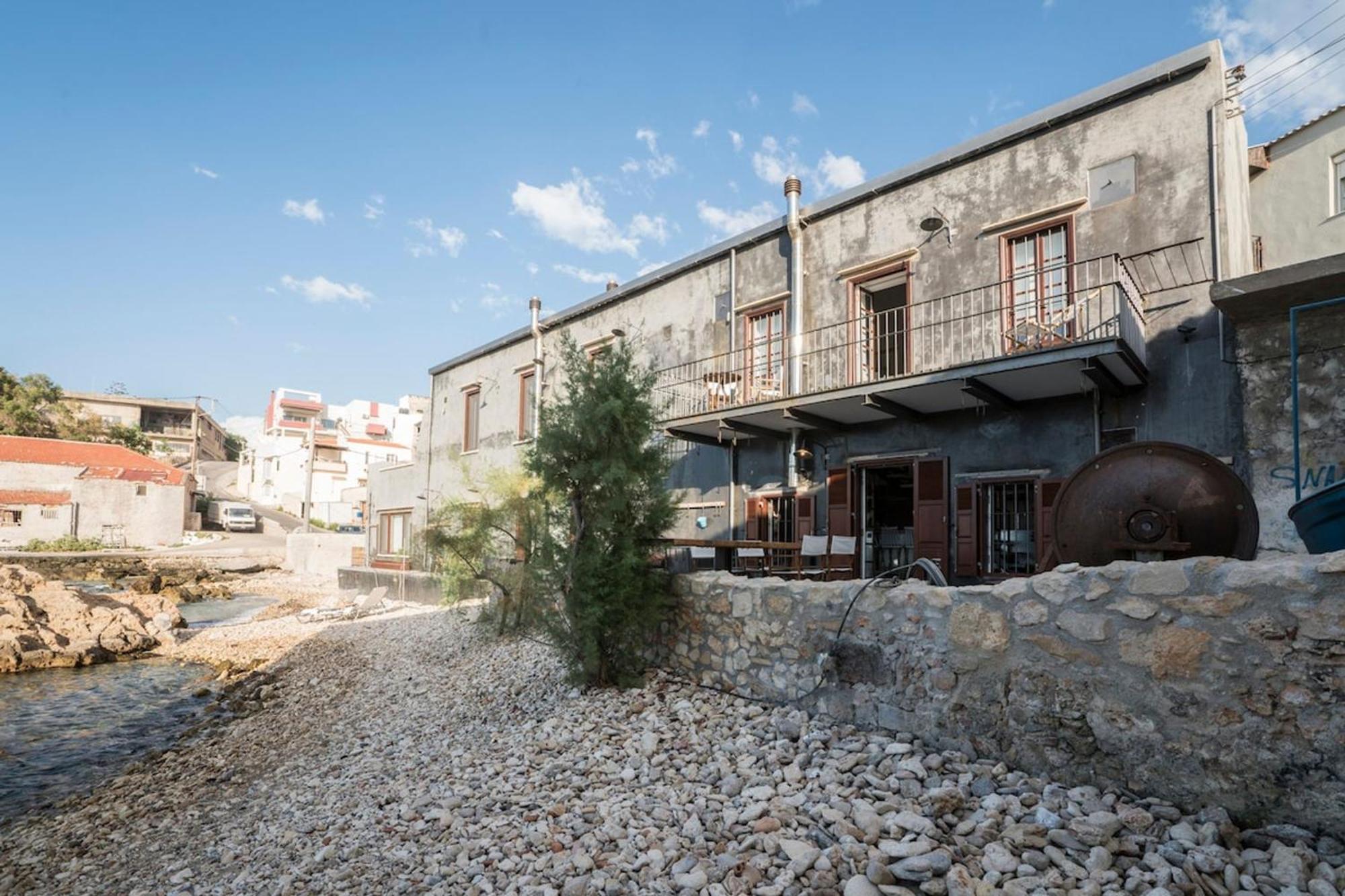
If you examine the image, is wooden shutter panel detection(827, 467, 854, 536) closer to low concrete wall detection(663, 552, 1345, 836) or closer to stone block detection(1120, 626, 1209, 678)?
low concrete wall detection(663, 552, 1345, 836)

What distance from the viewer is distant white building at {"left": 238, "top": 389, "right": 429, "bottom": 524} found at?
162ft

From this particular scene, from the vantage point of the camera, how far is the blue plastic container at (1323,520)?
3893mm

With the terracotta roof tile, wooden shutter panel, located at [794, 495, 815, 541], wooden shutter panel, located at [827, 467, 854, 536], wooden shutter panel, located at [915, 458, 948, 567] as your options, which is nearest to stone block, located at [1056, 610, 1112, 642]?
wooden shutter panel, located at [915, 458, 948, 567]

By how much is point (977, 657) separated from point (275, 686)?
11.2m

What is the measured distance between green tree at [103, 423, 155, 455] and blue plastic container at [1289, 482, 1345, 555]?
51713mm

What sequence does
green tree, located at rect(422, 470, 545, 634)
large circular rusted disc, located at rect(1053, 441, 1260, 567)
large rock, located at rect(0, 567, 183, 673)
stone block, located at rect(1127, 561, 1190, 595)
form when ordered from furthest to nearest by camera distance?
large rock, located at rect(0, 567, 183, 673)
green tree, located at rect(422, 470, 545, 634)
large circular rusted disc, located at rect(1053, 441, 1260, 567)
stone block, located at rect(1127, 561, 1190, 595)

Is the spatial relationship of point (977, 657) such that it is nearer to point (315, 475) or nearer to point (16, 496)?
point (16, 496)

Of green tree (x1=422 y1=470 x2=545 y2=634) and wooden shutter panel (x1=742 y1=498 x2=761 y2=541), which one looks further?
wooden shutter panel (x1=742 y1=498 x2=761 y2=541)

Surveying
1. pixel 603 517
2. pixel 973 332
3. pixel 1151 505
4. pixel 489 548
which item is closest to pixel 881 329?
pixel 973 332

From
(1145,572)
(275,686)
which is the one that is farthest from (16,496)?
(1145,572)

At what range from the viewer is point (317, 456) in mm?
51875

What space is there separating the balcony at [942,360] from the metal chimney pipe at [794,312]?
0.35ft

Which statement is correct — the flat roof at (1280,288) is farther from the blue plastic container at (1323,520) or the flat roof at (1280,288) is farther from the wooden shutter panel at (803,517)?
the wooden shutter panel at (803,517)

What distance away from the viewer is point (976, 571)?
30.4 ft
